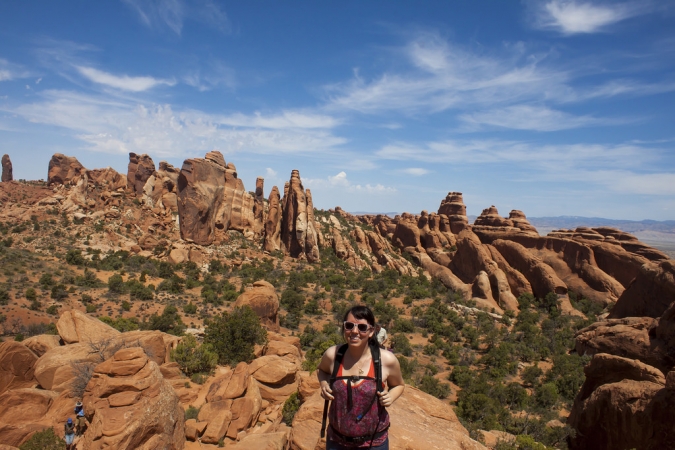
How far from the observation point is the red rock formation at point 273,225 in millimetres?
50906

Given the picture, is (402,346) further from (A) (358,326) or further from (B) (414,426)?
(A) (358,326)

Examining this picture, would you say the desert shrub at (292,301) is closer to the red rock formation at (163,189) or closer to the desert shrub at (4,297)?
the desert shrub at (4,297)

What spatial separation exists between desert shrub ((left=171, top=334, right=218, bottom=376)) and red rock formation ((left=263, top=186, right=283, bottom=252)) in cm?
3359

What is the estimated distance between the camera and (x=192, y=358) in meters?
15.7

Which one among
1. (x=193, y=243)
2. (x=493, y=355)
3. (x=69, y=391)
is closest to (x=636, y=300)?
(x=493, y=355)

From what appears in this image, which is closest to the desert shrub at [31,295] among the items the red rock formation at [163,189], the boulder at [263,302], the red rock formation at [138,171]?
the boulder at [263,302]

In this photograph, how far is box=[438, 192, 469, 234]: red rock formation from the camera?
57906 mm

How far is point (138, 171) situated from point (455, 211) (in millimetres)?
51565

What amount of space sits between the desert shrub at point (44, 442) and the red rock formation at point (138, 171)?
50.4m

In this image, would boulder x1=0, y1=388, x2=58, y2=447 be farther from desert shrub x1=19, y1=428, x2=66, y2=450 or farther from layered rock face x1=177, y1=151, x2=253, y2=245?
layered rock face x1=177, y1=151, x2=253, y2=245

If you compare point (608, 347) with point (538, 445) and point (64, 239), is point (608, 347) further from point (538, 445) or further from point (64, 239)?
point (64, 239)

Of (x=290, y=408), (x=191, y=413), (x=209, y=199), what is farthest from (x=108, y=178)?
(x=290, y=408)

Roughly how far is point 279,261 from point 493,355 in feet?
97.7

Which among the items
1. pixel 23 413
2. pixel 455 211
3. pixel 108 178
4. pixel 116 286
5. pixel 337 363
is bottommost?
pixel 116 286
